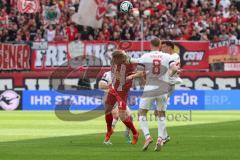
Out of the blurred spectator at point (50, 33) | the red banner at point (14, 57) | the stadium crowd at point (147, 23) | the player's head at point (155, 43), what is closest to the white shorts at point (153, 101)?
the player's head at point (155, 43)

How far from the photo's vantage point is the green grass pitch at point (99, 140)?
19.5m

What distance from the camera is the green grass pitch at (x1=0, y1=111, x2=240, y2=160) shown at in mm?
19531

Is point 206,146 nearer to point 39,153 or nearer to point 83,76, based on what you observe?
point 39,153

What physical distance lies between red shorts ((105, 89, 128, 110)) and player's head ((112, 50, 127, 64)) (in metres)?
0.94

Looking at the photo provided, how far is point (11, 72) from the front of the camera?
43.7m

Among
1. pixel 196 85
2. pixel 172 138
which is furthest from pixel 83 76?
pixel 172 138

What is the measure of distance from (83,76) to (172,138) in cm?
1894

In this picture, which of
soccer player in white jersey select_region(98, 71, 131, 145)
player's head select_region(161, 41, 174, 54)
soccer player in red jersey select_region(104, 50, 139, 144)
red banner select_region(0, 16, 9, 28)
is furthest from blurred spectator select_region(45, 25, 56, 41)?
soccer player in red jersey select_region(104, 50, 139, 144)

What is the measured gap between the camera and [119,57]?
22.5m

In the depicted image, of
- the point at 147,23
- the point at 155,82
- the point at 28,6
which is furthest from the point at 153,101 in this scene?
the point at 147,23

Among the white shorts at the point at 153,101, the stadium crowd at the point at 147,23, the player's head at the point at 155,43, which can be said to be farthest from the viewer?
the stadium crowd at the point at 147,23

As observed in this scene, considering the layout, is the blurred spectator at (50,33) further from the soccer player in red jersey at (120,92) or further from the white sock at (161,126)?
the white sock at (161,126)

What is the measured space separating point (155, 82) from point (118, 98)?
2173 mm

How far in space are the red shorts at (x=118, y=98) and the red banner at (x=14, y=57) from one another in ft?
67.0
